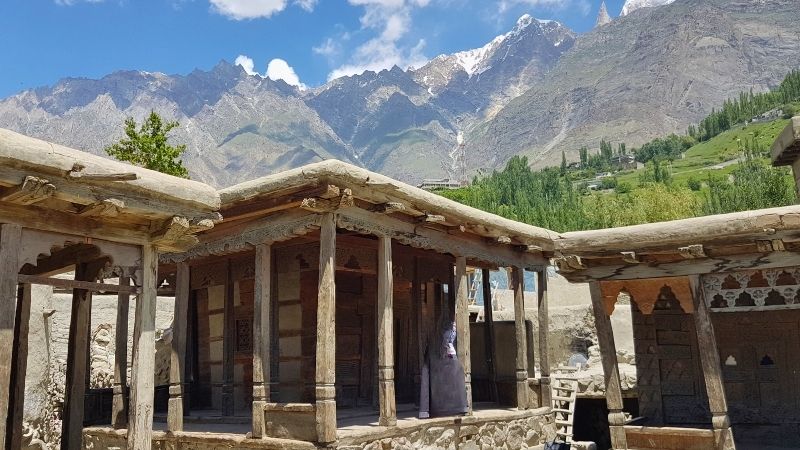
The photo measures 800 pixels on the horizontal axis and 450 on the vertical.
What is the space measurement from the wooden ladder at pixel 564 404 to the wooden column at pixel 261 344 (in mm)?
6433

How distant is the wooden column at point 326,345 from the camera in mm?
8750

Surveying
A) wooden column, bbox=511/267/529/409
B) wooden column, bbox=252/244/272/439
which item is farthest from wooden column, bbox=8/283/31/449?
wooden column, bbox=511/267/529/409

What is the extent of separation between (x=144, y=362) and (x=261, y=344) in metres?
2.91

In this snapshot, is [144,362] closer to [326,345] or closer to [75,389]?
[75,389]

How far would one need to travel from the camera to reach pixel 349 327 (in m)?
12.9

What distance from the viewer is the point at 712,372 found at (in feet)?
30.7

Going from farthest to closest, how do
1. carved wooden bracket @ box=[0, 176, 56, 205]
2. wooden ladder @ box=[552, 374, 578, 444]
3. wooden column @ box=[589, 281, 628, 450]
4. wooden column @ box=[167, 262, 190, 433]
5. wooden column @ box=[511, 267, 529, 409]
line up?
wooden ladder @ box=[552, 374, 578, 444] → wooden column @ box=[511, 267, 529, 409] → wooden column @ box=[167, 262, 190, 433] → wooden column @ box=[589, 281, 628, 450] → carved wooden bracket @ box=[0, 176, 56, 205]

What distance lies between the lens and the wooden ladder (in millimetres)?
14422

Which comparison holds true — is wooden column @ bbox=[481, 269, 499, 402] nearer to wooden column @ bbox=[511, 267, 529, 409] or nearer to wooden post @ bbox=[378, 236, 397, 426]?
wooden column @ bbox=[511, 267, 529, 409]

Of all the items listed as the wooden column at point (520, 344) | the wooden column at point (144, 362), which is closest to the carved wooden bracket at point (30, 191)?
the wooden column at point (144, 362)

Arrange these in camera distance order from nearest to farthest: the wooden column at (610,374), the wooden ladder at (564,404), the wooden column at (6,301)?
1. the wooden column at (6,301)
2. the wooden column at (610,374)
3. the wooden ladder at (564,404)

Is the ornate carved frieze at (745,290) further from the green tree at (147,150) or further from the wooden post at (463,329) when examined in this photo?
the green tree at (147,150)

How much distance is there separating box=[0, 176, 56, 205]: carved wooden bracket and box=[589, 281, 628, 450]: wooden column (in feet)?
24.3

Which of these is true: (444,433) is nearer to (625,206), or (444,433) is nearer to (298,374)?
(298,374)
